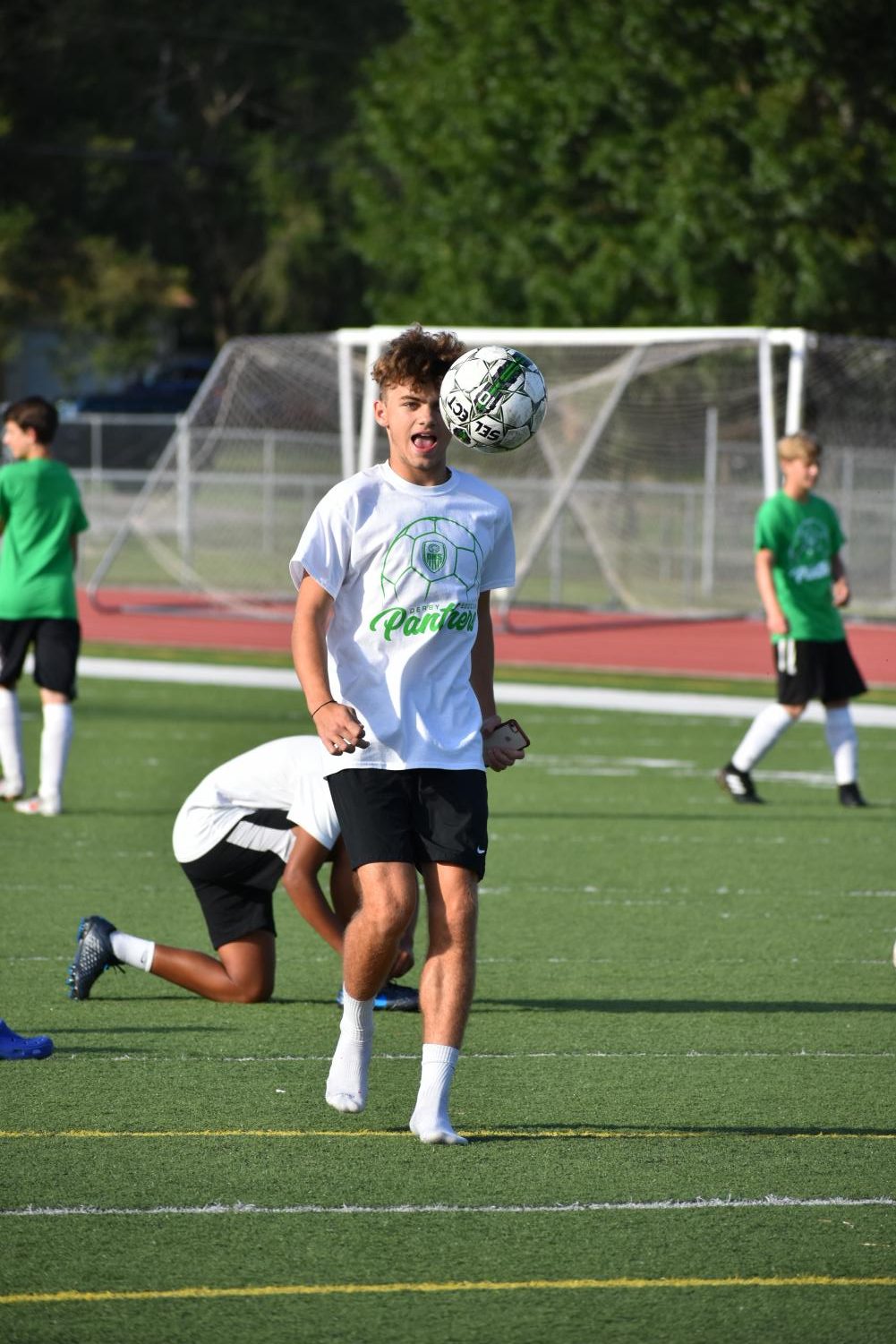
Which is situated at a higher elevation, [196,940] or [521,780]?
[196,940]

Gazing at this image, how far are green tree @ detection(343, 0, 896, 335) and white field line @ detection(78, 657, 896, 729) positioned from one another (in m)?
14.7

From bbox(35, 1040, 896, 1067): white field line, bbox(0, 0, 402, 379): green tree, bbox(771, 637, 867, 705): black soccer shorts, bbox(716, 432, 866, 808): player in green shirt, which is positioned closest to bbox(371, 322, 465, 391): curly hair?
bbox(35, 1040, 896, 1067): white field line

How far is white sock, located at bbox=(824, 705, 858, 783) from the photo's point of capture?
38.0 ft

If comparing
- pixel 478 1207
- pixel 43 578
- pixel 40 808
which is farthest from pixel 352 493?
pixel 40 808

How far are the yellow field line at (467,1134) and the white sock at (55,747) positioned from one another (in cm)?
558

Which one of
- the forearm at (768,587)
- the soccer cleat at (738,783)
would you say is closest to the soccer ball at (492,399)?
the forearm at (768,587)

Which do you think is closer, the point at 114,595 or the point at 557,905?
the point at 557,905

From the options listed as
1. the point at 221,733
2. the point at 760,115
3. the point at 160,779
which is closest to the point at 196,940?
the point at 160,779

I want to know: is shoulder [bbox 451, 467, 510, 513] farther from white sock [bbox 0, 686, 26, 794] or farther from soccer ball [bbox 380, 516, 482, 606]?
white sock [bbox 0, 686, 26, 794]

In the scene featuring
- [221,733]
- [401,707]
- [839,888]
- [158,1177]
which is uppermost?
[401,707]

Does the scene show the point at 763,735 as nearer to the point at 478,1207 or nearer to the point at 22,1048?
the point at 22,1048

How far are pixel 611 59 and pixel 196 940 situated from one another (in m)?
27.0

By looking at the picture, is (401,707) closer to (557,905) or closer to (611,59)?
(557,905)

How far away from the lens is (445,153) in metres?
36.7
